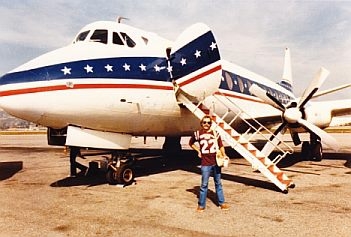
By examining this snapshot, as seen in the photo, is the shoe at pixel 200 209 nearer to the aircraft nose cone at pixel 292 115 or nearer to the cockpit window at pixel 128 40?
the cockpit window at pixel 128 40

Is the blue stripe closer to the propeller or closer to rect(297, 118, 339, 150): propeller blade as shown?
the propeller

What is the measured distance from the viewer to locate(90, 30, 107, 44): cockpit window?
35.5 ft

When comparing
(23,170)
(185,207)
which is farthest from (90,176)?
(185,207)

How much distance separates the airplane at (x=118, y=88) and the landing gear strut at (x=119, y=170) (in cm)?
3

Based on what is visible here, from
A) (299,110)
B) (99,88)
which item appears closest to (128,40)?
(99,88)

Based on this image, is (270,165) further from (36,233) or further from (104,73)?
(36,233)

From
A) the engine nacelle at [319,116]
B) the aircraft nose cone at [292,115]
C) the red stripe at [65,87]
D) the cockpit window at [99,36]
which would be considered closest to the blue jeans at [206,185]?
the red stripe at [65,87]

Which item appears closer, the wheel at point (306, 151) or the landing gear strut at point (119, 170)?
the landing gear strut at point (119, 170)

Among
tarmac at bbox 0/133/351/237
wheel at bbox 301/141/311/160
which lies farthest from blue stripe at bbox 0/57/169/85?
wheel at bbox 301/141/311/160

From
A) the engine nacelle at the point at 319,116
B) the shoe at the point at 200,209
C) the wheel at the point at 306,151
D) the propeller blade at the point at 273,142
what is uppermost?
the engine nacelle at the point at 319,116

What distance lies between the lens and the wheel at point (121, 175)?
1075 cm

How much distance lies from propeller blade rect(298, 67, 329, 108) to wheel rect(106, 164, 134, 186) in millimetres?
6943

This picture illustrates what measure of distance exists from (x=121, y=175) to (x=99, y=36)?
436 cm

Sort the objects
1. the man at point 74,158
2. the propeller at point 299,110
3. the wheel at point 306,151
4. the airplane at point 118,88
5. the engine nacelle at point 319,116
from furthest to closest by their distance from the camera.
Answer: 1. the wheel at point 306,151
2. the engine nacelle at point 319,116
3. the propeller at point 299,110
4. the man at point 74,158
5. the airplane at point 118,88
